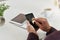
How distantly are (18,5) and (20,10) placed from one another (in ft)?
0.45

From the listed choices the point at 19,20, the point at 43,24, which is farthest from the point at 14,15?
the point at 43,24

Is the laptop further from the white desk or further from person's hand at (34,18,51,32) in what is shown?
person's hand at (34,18,51,32)

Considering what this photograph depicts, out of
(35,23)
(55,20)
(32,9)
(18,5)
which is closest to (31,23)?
(35,23)

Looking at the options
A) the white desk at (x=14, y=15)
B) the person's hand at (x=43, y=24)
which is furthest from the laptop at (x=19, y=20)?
the person's hand at (x=43, y=24)

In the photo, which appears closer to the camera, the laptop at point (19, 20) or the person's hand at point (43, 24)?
the person's hand at point (43, 24)

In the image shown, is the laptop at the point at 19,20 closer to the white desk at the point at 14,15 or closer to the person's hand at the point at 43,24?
the white desk at the point at 14,15

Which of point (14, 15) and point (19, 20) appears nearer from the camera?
point (19, 20)

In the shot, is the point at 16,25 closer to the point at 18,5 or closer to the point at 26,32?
the point at 26,32

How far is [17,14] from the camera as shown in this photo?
1.59 m

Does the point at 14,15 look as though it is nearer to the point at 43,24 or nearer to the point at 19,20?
the point at 19,20

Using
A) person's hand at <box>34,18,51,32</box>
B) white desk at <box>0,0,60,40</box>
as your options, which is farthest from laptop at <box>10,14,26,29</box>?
person's hand at <box>34,18,51,32</box>

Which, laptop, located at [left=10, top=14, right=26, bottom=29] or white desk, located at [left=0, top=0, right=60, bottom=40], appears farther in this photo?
laptop, located at [left=10, top=14, right=26, bottom=29]

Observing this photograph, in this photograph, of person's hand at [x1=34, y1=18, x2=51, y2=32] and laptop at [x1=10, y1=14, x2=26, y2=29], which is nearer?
person's hand at [x1=34, y1=18, x2=51, y2=32]

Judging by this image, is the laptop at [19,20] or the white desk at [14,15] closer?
the white desk at [14,15]
